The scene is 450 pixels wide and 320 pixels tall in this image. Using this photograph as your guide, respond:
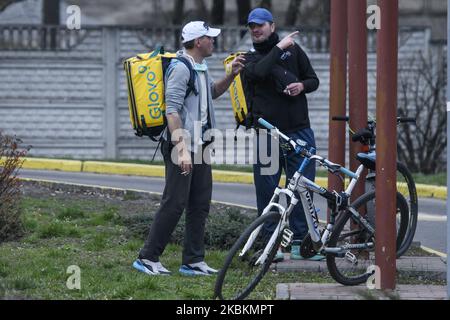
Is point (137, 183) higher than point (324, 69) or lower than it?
lower

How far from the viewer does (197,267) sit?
8523mm

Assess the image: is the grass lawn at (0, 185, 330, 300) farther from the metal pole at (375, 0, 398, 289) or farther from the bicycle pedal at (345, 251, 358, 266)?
the metal pole at (375, 0, 398, 289)

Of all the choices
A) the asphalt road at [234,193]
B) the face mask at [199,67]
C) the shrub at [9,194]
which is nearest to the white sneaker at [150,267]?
the face mask at [199,67]

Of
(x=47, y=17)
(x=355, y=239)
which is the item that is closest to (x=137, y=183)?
(x=355, y=239)

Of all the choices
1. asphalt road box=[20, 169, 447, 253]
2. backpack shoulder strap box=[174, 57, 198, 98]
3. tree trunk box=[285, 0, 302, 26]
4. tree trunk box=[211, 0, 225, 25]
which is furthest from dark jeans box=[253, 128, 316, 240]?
tree trunk box=[285, 0, 302, 26]

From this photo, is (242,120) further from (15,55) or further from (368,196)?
(15,55)

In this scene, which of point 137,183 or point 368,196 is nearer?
point 368,196

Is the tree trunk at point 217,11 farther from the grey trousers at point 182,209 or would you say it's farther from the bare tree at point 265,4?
the grey trousers at point 182,209

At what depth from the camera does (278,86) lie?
881cm

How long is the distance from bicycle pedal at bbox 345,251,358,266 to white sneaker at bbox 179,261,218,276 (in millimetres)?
1072

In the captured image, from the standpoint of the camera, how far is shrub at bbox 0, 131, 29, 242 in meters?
9.60

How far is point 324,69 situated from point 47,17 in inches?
416

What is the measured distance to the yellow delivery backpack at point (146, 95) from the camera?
8.20 metres

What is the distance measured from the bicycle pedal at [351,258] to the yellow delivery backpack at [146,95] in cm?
158
